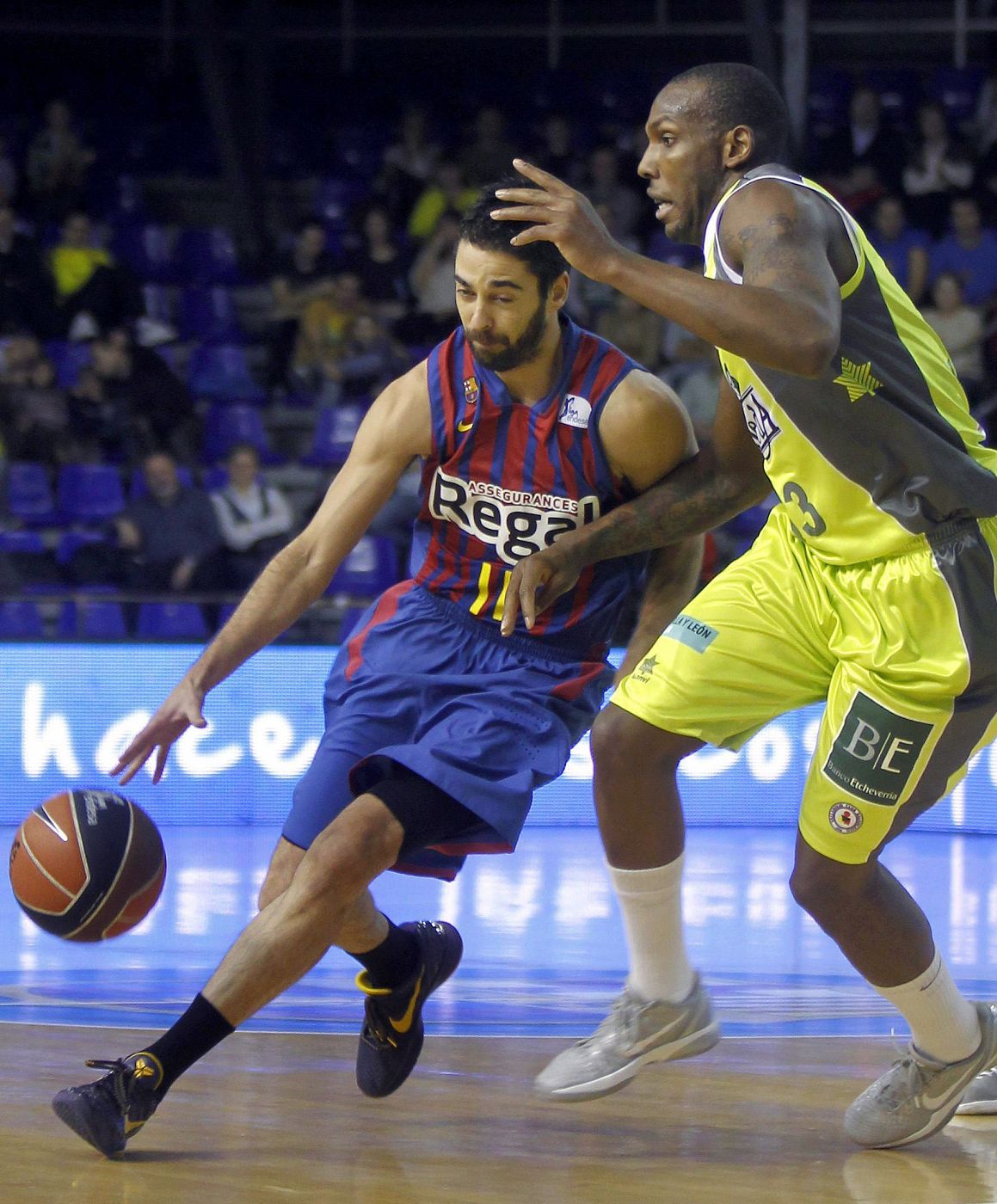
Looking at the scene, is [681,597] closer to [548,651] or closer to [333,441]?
[548,651]

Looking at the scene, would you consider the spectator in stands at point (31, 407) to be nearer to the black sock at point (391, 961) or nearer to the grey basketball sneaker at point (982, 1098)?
the black sock at point (391, 961)

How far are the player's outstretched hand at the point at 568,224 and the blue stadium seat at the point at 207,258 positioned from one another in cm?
924

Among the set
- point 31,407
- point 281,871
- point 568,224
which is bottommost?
point 31,407

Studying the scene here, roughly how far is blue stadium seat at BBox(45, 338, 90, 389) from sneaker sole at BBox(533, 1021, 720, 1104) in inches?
306

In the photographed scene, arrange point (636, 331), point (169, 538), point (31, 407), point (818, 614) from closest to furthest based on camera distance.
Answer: point (818, 614) → point (169, 538) → point (31, 407) → point (636, 331)

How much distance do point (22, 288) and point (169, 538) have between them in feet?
9.49

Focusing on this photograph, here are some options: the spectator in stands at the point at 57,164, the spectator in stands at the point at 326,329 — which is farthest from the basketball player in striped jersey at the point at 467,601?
the spectator in stands at the point at 57,164

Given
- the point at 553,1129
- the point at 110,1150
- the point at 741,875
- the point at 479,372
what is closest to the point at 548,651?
the point at 479,372

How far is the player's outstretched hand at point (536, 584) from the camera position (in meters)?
3.09

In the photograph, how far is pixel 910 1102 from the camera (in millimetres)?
3074

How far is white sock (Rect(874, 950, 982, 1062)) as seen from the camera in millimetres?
3059

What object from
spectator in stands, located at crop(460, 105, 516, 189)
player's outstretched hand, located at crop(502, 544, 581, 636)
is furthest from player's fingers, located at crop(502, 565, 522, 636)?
spectator in stands, located at crop(460, 105, 516, 189)

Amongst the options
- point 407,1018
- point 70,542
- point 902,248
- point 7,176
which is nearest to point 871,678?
point 407,1018

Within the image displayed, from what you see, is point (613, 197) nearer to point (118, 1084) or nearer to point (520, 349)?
point (520, 349)
